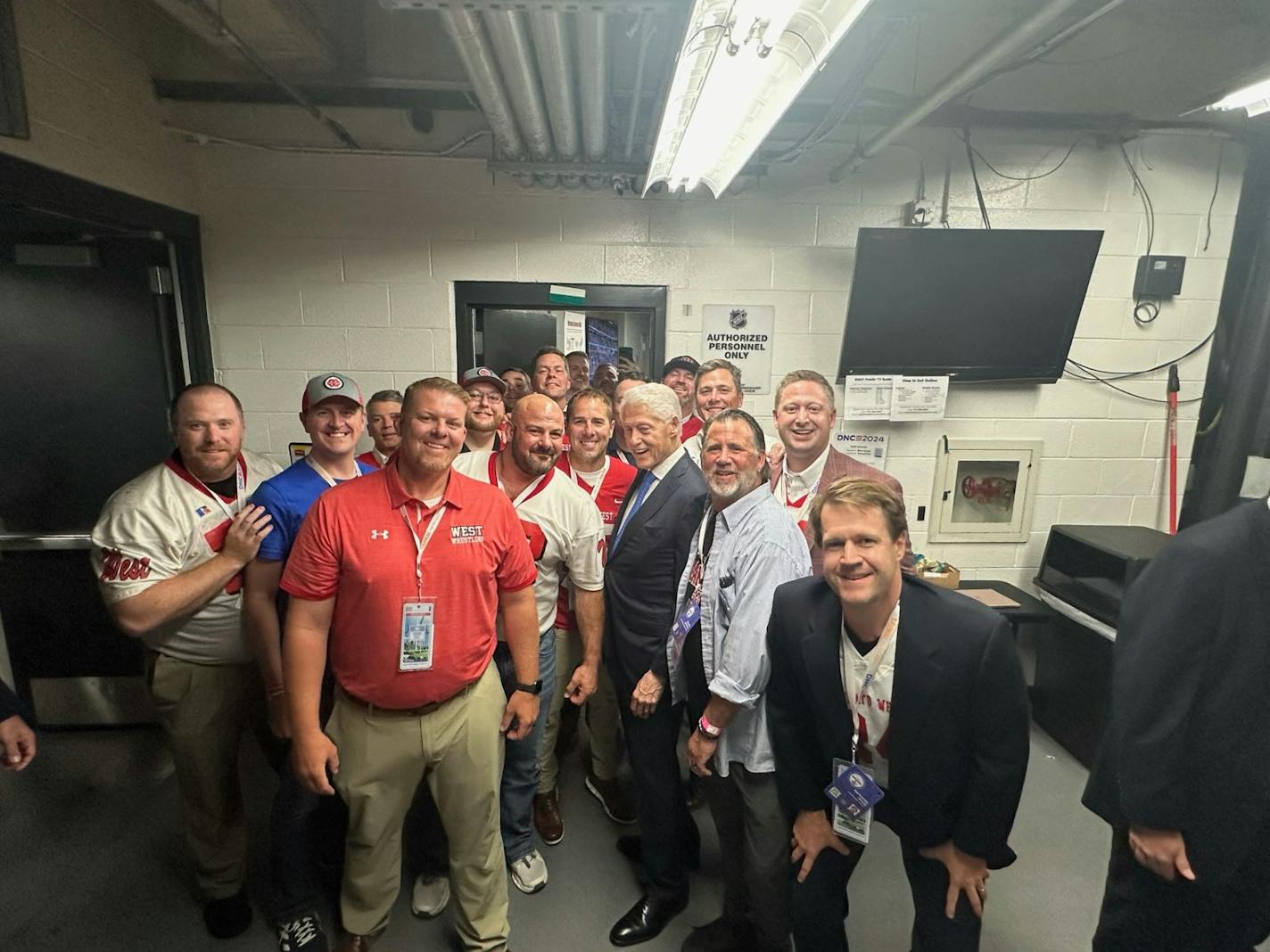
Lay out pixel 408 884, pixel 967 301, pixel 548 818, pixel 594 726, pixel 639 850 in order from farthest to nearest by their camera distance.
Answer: pixel 967 301
pixel 594 726
pixel 548 818
pixel 639 850
pixel 408 884

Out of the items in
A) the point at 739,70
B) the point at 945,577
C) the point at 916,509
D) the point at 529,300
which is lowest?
the point at 945,577

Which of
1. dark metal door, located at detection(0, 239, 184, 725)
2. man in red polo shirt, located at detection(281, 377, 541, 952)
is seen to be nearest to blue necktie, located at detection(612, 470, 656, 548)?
man in red polo shirt, located at detection(281, 377, 541, 952)

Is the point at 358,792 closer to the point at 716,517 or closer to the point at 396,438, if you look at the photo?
the point at 716,517

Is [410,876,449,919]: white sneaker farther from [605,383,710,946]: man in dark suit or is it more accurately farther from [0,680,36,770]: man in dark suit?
[0,680,36,770]: man in dark suit

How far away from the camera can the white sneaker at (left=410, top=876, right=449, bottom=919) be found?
1.96m

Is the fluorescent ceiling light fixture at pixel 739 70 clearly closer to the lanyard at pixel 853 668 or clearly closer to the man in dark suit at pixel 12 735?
the lanyard at pixel 853 668

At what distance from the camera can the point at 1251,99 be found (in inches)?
87.8

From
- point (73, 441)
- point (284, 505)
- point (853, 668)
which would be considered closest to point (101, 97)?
point (73, 441)

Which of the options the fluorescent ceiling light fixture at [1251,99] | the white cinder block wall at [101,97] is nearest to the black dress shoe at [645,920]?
the white cinder block wall at [101,97]

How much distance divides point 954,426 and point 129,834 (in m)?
4.28

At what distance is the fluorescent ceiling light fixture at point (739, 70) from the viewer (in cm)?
131

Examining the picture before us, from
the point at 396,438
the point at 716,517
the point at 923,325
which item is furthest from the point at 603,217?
the point at 716,517

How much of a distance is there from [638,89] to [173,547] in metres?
2.16

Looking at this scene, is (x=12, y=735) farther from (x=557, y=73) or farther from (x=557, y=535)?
(x=557, y=73)
